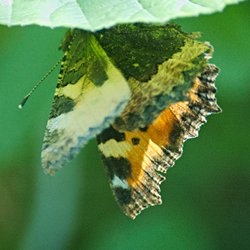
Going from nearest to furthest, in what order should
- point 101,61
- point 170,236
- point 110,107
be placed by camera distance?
point 110,107
point 101,61
point 170,236

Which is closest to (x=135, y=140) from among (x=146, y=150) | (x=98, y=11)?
(x=146, y=150)

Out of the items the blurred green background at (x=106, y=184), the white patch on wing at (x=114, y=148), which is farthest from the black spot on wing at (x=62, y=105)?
the blurred green background at (x=106, y=184)

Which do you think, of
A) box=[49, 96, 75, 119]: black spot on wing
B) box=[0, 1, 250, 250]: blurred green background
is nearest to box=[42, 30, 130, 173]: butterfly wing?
box=[49, 96, 75, 119]: black spot on wing

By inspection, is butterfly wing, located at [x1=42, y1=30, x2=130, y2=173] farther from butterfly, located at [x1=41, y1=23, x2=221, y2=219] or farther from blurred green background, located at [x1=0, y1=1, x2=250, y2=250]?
blurred green background, located at [x1=0, y1=1, x2=250, y2=250]

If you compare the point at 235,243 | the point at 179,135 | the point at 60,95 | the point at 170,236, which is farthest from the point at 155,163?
the point at 235,243

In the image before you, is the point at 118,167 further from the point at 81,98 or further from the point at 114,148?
the point at 81,98

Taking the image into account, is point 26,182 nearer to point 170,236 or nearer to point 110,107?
point 170,236
